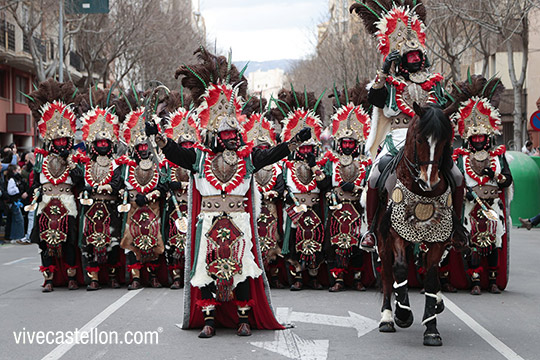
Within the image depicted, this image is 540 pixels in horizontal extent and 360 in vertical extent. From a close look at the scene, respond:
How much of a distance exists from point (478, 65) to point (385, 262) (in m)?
39.6

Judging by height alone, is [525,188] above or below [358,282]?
above

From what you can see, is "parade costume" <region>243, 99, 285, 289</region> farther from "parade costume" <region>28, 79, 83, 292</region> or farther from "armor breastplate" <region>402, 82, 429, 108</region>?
"armor breastplate" <region>402, 82, 429, 108</region>

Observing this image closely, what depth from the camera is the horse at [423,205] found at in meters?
7.53

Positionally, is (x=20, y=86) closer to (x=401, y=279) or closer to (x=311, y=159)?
(x=311, y=159)

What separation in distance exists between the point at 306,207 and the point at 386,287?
3.29 m

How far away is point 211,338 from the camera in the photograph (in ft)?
27.0

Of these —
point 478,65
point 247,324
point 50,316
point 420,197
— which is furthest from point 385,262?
point 478,65

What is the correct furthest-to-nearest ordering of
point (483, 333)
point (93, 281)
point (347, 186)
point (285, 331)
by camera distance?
1. point (93, 281)
2. point (347, 186)
3. point (285, 331)
4. point (483, 333)

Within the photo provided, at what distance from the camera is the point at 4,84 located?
38.4 m

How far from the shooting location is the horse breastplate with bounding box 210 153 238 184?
8.47m

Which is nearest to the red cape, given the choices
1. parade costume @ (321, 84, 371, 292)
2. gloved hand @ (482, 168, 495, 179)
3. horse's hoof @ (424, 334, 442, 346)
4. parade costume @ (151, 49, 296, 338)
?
parade costume @ (151, 49, 296, 338)

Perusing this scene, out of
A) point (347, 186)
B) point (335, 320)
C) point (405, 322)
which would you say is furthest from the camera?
point (347, 186)

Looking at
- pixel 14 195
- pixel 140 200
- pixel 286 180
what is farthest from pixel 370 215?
pixel 14 195

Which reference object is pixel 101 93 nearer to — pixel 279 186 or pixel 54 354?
pixel 279 186
